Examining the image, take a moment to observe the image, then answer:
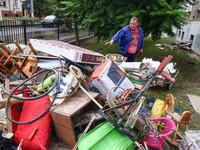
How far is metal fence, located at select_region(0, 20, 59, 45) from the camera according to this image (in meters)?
6.18

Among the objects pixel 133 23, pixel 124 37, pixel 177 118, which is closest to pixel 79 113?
pixel 177 118

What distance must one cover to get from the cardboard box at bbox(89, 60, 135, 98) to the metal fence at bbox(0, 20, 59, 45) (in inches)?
182

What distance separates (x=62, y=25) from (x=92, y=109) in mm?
7982

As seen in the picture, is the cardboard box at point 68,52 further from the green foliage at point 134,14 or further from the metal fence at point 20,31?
the metal fence at point 20,31

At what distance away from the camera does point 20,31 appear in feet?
22.2

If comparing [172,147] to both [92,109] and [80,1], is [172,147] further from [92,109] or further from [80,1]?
[80,1]

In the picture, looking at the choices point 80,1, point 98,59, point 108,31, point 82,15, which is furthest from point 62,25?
point 98,59

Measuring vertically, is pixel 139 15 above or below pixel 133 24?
above

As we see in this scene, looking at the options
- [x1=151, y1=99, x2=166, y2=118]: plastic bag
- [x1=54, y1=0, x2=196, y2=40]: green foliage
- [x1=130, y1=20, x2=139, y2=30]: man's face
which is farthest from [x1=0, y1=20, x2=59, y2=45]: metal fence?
[x1=151, y1=99, x2=166, y2=118]: plastic bag

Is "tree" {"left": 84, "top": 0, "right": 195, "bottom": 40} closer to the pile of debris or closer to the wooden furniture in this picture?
the pile of debris

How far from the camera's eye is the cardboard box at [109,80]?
292cm

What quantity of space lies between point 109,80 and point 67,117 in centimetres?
109

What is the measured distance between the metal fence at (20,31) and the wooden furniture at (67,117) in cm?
468

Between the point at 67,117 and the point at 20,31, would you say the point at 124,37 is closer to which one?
the point at 67,117
